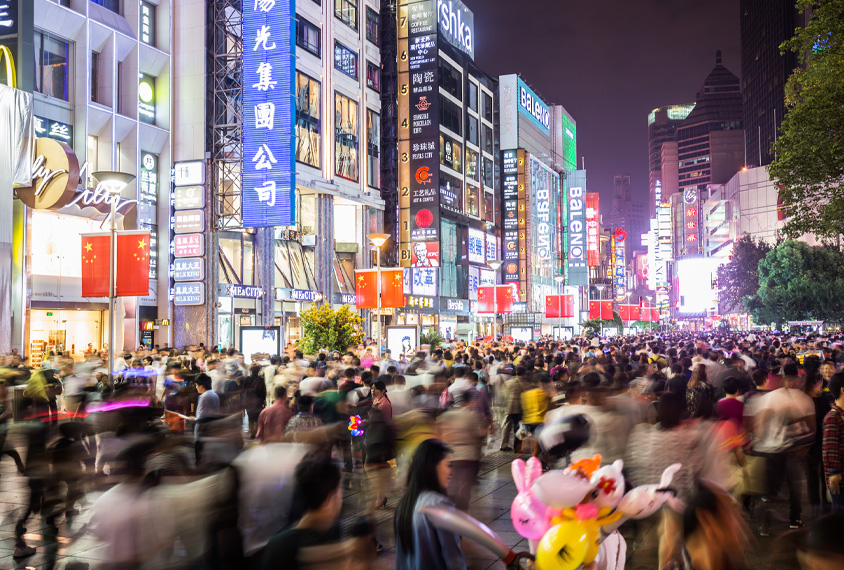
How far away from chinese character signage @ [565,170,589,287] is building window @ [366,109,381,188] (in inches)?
1924

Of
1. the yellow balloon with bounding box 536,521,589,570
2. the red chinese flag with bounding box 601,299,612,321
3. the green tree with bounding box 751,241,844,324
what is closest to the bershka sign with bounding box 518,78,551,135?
the red chinese flag with bounding box 601,299,612,321

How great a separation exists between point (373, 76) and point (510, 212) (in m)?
27.5

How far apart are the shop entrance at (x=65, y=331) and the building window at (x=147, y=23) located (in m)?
13.7

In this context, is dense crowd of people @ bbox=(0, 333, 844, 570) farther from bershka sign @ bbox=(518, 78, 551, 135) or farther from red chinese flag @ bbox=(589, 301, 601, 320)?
bershka sign @ bbox=(518, 78, 551, 135)

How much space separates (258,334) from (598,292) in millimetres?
125891

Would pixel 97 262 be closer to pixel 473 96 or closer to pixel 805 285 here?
pixel 805 285

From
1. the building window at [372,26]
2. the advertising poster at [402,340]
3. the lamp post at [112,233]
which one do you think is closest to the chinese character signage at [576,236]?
the building window at [372,26]

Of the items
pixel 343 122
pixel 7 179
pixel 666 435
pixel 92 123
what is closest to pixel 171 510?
pixel 666 435

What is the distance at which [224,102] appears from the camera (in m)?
36.0

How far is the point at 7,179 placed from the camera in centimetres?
2386

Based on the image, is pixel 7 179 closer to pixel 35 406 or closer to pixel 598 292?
pixel 35 406

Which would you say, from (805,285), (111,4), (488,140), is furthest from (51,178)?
(488,140)

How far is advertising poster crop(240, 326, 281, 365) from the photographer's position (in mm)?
23141

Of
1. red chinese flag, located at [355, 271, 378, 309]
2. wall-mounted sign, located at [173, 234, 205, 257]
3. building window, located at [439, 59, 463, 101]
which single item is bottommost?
red chinese flag, located at [355, 271, 378, 309]
